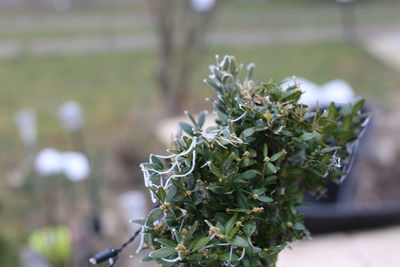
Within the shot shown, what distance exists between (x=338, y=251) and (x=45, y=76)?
224 inches

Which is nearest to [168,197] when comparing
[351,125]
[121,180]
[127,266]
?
[351,125]

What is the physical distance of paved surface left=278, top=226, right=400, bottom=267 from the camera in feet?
6.95

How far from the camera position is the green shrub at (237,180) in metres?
0.68

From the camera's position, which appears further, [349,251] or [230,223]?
[349,251]

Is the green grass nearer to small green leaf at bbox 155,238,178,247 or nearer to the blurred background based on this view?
the blurred background

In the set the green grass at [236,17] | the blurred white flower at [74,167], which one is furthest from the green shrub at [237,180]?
the green grass at [236,17]

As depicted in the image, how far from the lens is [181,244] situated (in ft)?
2.19

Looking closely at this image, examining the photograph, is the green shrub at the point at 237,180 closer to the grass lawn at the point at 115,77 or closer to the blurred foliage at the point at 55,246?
the blurred foliage at the point at 55,246

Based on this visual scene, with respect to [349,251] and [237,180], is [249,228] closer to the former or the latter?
[237,180]

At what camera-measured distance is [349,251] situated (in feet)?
7.32

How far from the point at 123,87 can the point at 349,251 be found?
15.7 feet

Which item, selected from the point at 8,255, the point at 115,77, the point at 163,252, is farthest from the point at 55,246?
the point at 115,77

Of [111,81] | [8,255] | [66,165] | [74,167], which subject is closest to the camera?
[8,255]

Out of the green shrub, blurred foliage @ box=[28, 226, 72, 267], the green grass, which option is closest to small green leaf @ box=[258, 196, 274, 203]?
the green shrub
